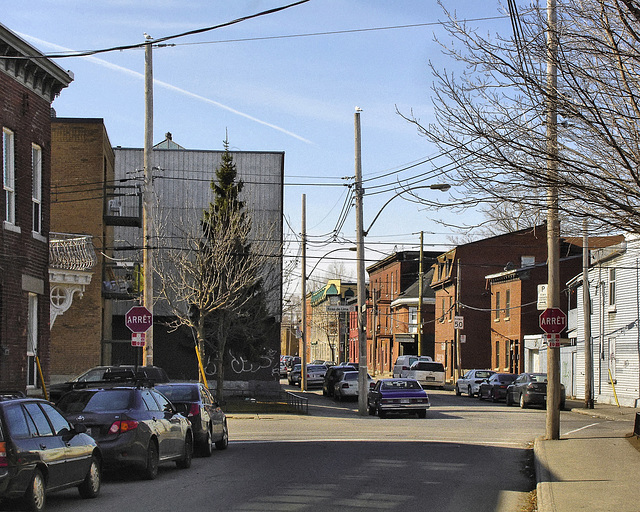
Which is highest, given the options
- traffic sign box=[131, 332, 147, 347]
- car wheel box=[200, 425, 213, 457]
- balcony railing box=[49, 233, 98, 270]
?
balcony railing box=[49, 233, 98, 270]

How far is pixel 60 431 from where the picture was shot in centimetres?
1165

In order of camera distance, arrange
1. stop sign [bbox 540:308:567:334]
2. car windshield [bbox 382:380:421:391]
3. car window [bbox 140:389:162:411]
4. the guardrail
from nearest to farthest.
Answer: car window [bbox 140:389:162:411], stop sign [bbox 540:308:567:334], car windshield [bbox 382:380:421:391], the guardrail

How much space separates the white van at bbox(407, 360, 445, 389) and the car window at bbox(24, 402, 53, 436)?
41.8 meters

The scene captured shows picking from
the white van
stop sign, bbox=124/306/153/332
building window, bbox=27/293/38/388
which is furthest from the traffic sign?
the white van

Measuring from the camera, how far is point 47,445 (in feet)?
36.2

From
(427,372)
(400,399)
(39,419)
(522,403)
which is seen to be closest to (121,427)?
(39,419)

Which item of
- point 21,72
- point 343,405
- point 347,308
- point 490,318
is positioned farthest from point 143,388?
point 490,318

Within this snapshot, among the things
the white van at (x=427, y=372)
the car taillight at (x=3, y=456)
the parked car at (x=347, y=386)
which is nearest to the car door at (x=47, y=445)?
the car taillight at (x=3, y=456)

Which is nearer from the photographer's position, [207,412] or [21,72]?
[207,412]

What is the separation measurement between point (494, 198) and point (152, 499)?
598cm

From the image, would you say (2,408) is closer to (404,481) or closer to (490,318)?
(404,481)

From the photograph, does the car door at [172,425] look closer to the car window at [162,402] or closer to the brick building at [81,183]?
the car window at [162,402]

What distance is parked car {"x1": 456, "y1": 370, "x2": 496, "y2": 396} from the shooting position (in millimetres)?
47781

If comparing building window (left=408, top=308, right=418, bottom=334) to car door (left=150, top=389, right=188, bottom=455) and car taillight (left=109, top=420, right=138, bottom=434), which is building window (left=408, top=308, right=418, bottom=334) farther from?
car taillight (left=109, top=420, right=138, bottom=434)
